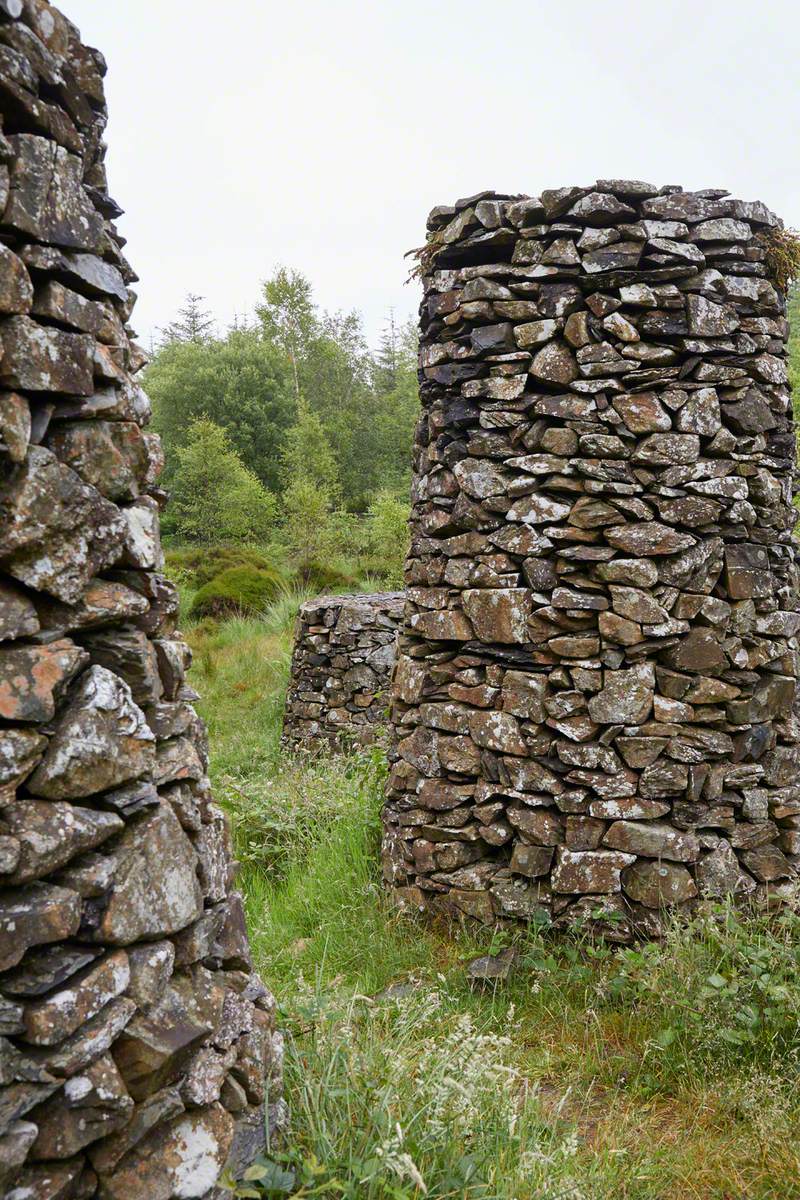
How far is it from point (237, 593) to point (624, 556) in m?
11.8

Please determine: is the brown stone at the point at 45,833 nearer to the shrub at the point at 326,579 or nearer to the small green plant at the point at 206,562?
the shrub at the point at 326,579

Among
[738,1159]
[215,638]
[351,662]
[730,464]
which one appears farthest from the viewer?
[215,638]

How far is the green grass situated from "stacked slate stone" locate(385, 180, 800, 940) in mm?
326

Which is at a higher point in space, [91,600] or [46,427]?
[46,427]

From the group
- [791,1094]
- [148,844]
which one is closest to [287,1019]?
[148,844]

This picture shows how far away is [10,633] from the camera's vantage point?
1624 mm

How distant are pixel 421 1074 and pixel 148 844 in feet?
4.02

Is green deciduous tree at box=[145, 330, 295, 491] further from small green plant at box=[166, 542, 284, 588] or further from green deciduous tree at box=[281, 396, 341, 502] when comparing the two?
small green plant at box=[166, 542, 284, 588]

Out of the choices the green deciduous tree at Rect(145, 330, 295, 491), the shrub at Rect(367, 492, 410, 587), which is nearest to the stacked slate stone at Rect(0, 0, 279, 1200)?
the shrub at Rect(367, 492, 410, 587)

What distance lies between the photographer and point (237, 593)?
15102 mm

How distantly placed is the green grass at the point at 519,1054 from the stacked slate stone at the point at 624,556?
0.33 metres

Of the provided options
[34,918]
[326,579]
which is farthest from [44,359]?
[326,579]

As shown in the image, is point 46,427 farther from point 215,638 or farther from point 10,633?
point 215,638

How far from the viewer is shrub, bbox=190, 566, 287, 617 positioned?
1484 centimetres
